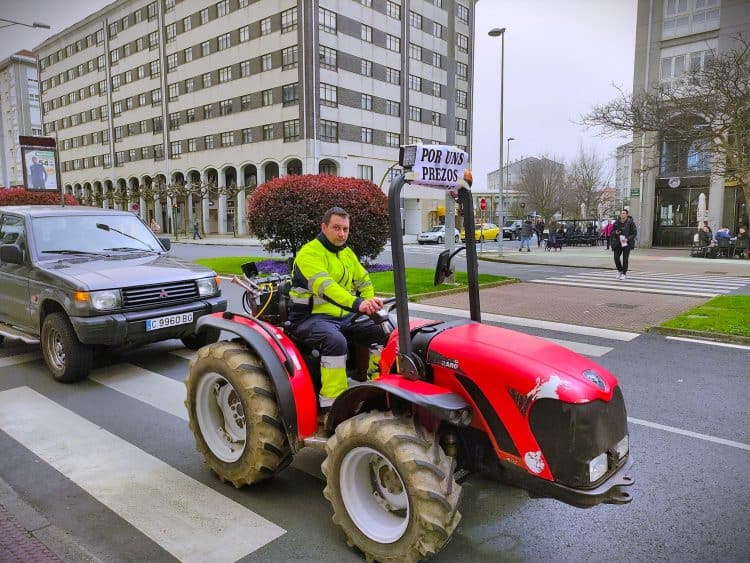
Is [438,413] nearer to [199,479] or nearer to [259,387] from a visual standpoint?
[259,387]

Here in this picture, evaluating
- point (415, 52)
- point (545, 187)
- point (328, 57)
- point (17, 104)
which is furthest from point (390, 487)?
point (17, 104)

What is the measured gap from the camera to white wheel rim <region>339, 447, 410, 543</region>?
2.83 meters

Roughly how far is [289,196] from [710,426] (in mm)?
12551

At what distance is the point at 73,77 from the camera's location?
72250 millimetres

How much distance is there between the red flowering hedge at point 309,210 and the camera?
15383 mm

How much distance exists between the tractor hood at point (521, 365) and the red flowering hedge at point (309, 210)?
1244 cm

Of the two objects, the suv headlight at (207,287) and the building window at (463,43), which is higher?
the building window at (463,43)

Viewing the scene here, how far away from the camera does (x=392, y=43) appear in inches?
2067

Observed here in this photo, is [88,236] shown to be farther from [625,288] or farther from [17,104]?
[17,104]

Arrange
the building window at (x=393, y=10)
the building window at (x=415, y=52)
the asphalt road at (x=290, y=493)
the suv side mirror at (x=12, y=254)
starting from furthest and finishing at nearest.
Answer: the building window at (x=415, y=52), the building window at (x=393, y=10), the suv side mirror at (x=12, y=254), the asphalt road at (x=290, y=493)

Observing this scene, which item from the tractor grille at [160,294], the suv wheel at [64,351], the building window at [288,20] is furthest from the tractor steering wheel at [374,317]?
the building window at [288,20]

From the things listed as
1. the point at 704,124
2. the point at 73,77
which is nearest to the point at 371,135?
the point at 704,124

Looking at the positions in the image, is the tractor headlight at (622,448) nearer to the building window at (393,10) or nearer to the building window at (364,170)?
the building window at (364,170)

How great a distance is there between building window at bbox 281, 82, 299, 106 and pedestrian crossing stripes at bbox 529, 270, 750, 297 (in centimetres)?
3547
